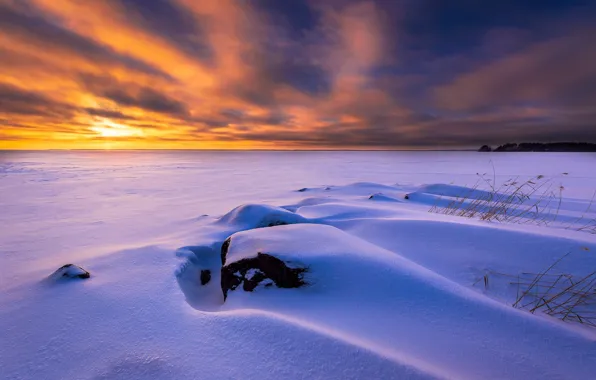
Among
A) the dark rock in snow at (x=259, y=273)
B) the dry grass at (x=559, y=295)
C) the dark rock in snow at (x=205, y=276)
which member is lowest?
the dark rock in snow at (x=205, y=276)

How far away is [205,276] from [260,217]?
1.48m

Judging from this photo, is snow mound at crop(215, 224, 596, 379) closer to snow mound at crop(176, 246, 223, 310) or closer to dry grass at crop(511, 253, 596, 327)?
dry grass at crop(511, 253, 596, 327)

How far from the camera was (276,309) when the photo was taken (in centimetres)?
202

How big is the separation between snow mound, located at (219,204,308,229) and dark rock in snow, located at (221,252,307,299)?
1687 mm

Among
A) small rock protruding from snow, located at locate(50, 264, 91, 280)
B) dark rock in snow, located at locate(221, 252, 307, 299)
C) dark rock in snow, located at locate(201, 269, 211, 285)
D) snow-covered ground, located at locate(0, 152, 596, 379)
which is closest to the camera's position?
snow-covered ground, located at locate(0, 152, 596, 379)

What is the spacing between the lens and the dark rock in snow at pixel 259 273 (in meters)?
2.27

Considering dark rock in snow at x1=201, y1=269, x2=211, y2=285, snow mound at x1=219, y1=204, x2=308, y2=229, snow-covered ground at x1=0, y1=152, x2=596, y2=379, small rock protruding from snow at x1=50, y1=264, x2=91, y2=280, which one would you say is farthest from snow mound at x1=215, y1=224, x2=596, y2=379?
snow mound at x1=219, y1=204, x2=308, y2=229

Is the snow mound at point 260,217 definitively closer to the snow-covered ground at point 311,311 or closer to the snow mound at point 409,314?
the snow-covered ground at point 311,311

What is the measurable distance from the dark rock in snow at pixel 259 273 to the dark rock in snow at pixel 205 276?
596 mm

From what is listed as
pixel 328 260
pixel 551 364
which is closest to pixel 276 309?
pixel 328 260

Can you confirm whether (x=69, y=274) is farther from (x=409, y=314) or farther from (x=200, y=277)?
(x=409, y=314)

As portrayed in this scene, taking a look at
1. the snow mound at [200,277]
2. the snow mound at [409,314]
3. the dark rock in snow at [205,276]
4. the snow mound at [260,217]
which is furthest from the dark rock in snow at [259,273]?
the snow mound at [260,217]

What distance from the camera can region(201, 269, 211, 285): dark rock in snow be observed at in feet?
10.3

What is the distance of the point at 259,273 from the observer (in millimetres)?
2416
